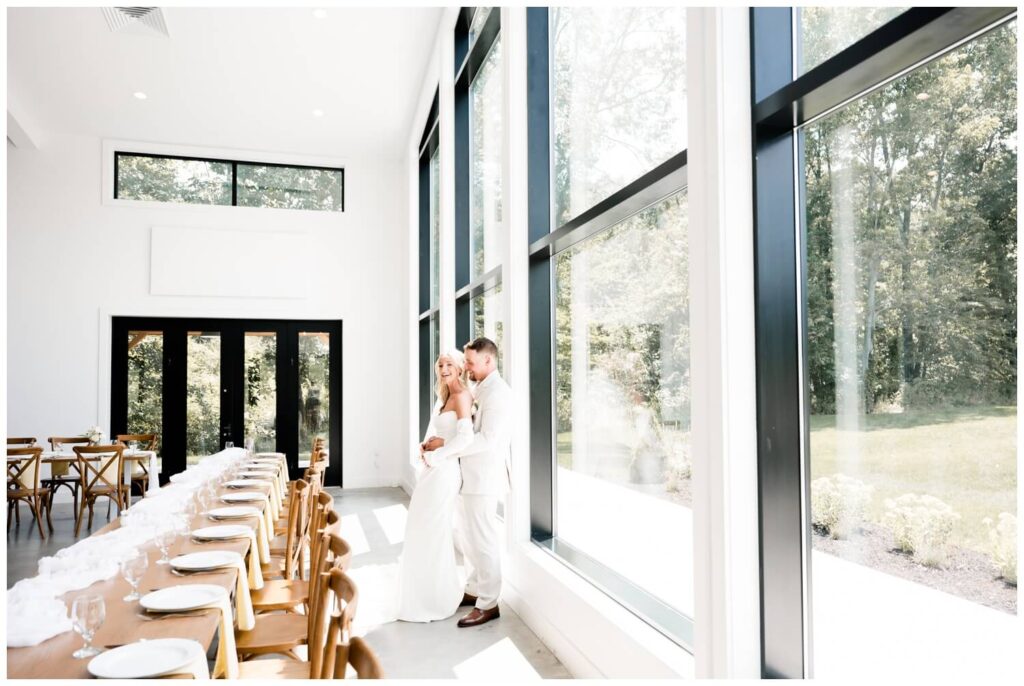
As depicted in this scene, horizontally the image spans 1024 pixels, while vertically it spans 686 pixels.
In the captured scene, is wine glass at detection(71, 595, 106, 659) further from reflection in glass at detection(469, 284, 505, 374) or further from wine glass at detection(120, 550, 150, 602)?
reflection in glass at detection(469, 284, 505, 374)

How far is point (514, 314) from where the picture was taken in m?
4.23

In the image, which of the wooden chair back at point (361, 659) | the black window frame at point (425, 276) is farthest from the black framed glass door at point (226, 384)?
Answer: the wooden chair back at point (361, 659)

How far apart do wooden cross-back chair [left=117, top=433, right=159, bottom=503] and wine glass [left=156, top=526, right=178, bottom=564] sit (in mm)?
4905

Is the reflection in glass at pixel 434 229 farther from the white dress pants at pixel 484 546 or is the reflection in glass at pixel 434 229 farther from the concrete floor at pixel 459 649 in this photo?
the white dress pants at pixel 484 546

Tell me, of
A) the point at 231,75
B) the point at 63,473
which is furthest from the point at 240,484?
the point at 231,75

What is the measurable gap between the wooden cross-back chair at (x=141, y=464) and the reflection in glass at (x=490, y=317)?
4.38 meters

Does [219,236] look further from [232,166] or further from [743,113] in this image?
[743,113]

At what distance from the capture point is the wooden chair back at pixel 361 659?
124 cm

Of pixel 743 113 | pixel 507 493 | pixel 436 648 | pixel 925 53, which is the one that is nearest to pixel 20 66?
pixel 507 493

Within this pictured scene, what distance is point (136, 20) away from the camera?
240 inches

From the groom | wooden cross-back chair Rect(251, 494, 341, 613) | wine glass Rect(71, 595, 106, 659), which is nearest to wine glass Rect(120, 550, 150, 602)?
wine glass Rect(71, 595, 106, 659)

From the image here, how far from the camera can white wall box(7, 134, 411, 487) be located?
8.61 meters

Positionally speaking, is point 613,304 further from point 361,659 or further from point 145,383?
point 145,383

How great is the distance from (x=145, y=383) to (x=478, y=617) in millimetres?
7162
